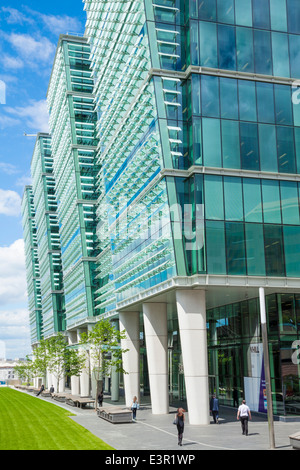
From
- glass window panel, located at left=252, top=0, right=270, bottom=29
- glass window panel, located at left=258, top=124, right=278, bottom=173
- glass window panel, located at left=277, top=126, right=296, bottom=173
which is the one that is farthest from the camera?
glass window panel, located at left=252, top=0, right=270, bottom=29

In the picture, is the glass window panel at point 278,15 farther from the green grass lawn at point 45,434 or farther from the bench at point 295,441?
the green grass lawn at point 45,434

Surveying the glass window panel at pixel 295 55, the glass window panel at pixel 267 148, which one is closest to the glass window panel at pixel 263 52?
the glass window panel at pixel 295 55

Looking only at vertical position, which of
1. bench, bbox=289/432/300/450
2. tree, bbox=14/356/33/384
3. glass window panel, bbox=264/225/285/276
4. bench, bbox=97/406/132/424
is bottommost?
tree, bbox=14/356/33/384

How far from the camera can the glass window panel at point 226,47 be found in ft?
117

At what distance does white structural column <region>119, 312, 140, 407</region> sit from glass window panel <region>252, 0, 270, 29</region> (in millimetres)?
27384

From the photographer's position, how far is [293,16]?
37438 mm

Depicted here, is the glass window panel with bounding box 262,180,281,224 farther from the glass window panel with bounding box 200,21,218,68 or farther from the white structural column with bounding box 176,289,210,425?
the glass window panel with bounding box 200,21,218,68

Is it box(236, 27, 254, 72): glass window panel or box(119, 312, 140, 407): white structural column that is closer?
box(236, 27, 254, 72): glass window panel

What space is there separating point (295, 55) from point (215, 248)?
15.2 m

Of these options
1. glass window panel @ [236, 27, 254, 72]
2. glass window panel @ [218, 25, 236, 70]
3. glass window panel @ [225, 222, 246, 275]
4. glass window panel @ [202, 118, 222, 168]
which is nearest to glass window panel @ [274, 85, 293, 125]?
glass window panel @ [236, 27, 254, 72]

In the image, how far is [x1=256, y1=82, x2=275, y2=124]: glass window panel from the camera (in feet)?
118

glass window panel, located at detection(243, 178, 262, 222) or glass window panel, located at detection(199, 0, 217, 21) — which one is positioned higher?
glass window panel, located at detection(199, 0, 217, 21)

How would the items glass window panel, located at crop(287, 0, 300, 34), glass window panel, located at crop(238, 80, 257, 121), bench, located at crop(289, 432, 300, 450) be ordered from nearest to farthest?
bench, located at crop(289, 432, 300, 450), glass window panel, located at crop(238, 80, 257, 121), glass window panel, located at crop(287, 0, 300, 34)
